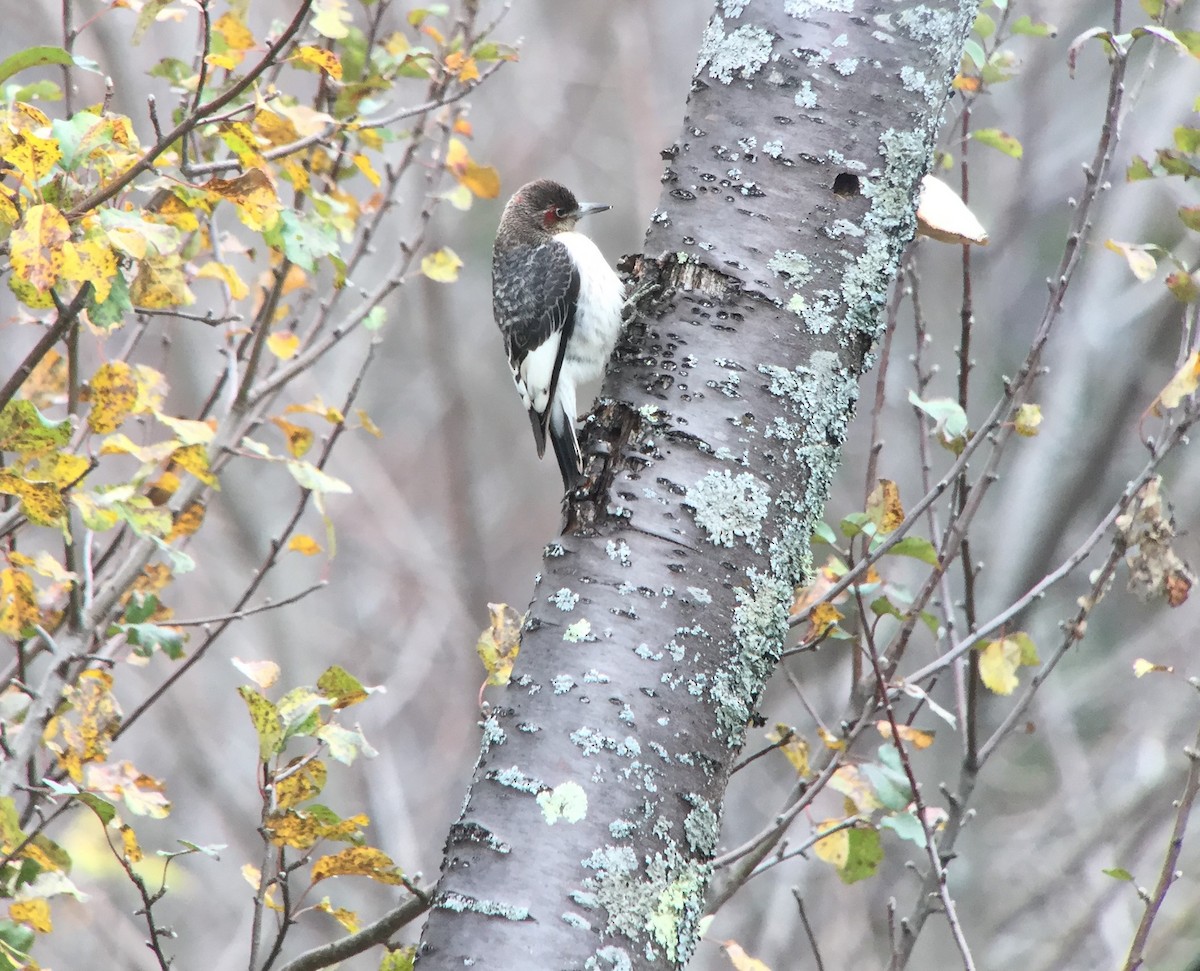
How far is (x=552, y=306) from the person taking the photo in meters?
3.65

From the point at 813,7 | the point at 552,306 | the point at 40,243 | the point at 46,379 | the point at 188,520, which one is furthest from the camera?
the point at 552,306

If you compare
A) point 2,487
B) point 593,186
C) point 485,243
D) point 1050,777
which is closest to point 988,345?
point 1050,777

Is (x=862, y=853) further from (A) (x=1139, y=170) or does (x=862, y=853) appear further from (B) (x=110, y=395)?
(B) (x=110, y=395)

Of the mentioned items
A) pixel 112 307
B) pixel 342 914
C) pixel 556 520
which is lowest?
pixel 342 914

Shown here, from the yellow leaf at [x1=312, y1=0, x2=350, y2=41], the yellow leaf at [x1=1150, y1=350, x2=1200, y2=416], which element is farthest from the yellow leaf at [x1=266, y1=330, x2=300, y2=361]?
the yellow leaf at [x1=1150, y1=350, x2=1200, y2=416]

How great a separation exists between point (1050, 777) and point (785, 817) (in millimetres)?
6181

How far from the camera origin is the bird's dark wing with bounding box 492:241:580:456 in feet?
11.8

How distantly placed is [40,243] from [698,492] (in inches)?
40.5

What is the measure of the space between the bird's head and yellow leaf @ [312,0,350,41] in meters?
1.67

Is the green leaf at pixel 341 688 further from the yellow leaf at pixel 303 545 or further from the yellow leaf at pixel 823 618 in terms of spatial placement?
the yellow leaf at pixel 823 618

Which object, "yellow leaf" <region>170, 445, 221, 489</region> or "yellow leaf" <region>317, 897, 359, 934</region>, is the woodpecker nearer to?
"yellow leaf" <region>170, 445, 221, 489</region>

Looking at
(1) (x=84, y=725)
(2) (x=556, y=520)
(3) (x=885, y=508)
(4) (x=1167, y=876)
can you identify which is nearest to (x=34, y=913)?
(1) (x=84, y=725)

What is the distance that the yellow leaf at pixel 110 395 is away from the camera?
6.78ft

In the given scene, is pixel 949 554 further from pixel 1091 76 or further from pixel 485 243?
pixel 485 243
